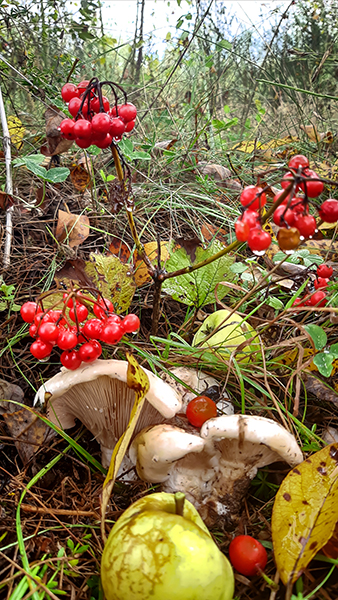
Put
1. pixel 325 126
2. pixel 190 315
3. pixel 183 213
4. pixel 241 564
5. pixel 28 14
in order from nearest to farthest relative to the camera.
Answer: pixel 241 564 < pixel 190 315 < pixel 183 213 < pixel 28 14 < pixel 325 126

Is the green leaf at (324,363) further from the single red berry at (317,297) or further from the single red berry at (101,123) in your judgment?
the single red berry at (101,123)

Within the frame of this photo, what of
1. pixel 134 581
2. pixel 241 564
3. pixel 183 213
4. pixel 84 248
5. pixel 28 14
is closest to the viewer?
pixel 134 581

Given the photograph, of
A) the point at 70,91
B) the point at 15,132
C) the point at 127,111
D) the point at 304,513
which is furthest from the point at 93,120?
the point at 15,132

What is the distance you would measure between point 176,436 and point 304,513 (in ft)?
1.57

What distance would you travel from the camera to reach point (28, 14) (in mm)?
3797

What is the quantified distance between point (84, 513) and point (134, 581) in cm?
49

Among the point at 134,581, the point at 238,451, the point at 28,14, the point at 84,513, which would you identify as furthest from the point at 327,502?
the point at 28,14

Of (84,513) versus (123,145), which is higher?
(123,145)

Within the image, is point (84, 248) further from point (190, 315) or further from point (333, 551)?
point (333, 551)

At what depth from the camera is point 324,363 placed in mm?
1584

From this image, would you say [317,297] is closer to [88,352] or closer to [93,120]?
[88,352]

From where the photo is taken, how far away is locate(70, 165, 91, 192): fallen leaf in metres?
2.96

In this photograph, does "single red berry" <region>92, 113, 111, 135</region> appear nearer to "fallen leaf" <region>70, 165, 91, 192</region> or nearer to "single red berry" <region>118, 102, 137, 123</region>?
"single red berry" <region>118, 102, 137, 123</region>

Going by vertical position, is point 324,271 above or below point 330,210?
below
